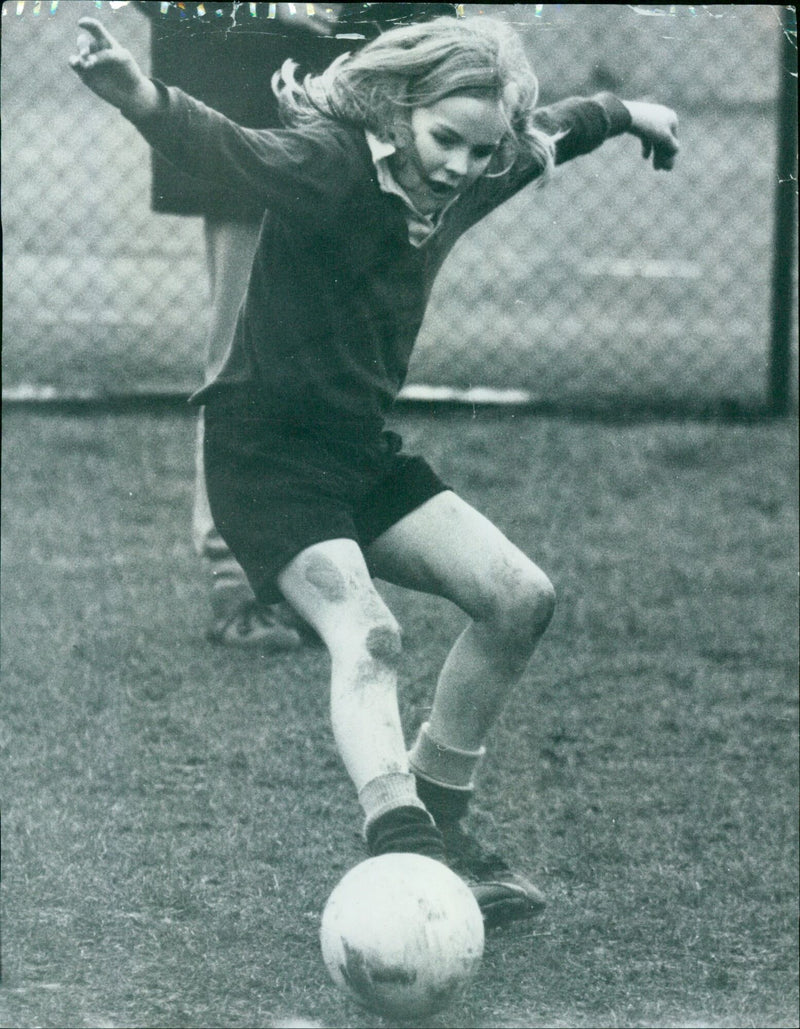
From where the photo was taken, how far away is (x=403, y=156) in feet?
Answer: 8.64

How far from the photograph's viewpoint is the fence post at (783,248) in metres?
5.16

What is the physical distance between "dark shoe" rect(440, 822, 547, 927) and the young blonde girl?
0.05 ft

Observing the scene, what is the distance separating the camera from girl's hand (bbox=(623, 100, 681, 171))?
9.88ft

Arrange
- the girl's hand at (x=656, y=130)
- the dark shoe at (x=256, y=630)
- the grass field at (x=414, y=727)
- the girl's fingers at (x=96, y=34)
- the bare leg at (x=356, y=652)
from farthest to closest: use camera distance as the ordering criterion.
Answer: the dark shoe at (x=256, y=630), the girl's hand at (x=656, y=130), the grass field at (x=414, y=727), the bare leg at (x=356, y=652), the girl's fingers at (x=96, y=34)

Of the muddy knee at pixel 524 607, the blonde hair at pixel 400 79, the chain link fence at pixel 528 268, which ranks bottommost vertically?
the chain link fence at pixel 528 268

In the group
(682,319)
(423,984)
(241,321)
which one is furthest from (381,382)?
(682,319)

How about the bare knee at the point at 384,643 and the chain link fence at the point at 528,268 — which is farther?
the chain link fence at the point at 528,268

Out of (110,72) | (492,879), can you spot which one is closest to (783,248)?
(492,879)

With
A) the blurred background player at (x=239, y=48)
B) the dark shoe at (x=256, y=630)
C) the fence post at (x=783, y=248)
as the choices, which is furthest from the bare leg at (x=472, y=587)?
the fence post at (x=783, y=248)

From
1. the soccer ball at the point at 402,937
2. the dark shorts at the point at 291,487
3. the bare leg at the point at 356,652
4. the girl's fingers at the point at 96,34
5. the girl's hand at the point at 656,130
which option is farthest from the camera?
the girl's hand at the point at 656,130

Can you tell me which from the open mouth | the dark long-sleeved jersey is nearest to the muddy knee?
the dark long-sleeved jersey

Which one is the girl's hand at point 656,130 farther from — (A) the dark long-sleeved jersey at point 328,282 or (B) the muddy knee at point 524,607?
(B) the muddy knee at point 524,607

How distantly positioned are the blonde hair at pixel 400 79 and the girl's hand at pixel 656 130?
0.43m

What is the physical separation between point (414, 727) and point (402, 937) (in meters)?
0.79
